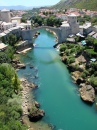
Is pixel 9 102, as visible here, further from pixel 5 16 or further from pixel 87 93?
pixel 5 16

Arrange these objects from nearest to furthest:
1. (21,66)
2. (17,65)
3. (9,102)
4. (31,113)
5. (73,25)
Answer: (9,102) < (31,113) < (21,66) < (17,65) < (73,25)

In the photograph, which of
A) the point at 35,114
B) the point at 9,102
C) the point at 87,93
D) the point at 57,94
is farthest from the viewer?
the point at 57,94

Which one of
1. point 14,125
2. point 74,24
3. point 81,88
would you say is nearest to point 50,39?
point 74,24

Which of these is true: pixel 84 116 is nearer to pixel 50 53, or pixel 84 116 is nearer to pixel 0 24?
pixel 50 53

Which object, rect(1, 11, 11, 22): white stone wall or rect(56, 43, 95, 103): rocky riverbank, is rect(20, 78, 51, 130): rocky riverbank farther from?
rect(1, 11, 11, 22): white stone wall

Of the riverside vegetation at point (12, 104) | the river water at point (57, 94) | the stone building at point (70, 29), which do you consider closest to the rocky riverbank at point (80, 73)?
the river water at point (57, 94)

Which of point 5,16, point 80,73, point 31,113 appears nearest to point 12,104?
point 31,113

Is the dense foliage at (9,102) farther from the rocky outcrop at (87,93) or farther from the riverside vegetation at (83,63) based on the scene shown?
the riverside vegetation at (83,63)
